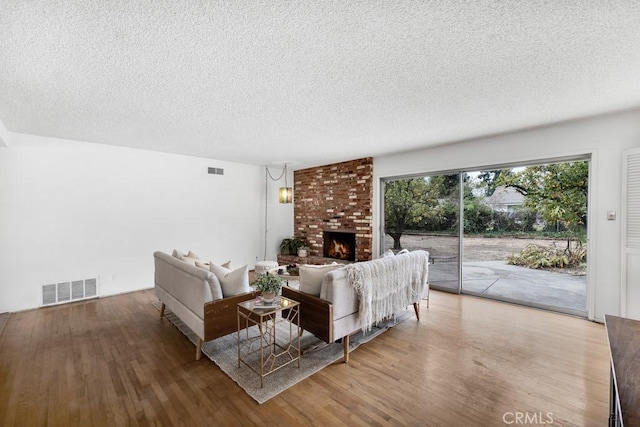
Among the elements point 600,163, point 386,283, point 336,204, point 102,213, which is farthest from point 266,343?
point 600,163

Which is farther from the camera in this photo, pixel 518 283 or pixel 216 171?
pixel 216 171

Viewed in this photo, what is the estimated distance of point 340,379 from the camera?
233cm

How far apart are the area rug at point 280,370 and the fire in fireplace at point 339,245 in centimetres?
269

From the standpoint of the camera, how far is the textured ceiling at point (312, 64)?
160 cm

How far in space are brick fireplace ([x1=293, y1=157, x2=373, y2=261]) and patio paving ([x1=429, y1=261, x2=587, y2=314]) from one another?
61.7 inches

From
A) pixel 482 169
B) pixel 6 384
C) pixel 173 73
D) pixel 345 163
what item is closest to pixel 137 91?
pixel 173 73

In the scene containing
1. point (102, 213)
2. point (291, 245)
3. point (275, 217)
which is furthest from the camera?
point (275, 217)

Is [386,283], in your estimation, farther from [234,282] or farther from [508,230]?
[508,230]

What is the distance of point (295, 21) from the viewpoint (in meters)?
1.66

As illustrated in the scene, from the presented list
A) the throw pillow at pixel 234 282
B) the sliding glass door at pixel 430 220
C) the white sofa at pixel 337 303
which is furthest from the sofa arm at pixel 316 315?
the sliding glass door at pixel 430 220

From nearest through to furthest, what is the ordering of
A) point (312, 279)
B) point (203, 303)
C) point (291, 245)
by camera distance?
point (203, 303) → point (312, 279) → point (291, 245)

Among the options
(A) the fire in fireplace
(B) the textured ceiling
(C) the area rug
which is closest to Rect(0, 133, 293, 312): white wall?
(B) the textured ceiling

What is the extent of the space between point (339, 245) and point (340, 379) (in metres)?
4.05

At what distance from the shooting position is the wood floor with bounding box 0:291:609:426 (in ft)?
6.28
